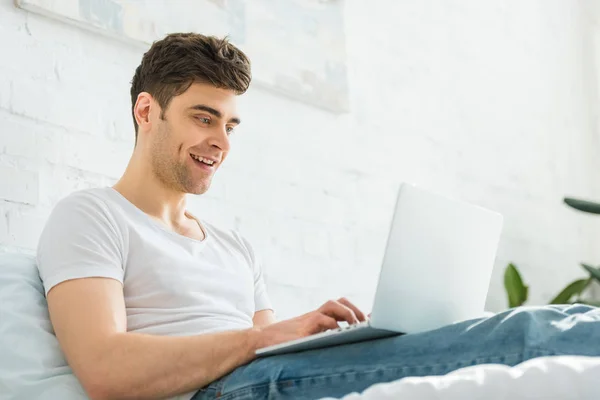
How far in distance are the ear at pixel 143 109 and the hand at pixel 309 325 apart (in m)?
0.66

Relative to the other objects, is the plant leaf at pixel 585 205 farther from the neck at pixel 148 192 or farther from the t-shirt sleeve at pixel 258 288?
the neck at pixel 148 192

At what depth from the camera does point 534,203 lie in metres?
3.35

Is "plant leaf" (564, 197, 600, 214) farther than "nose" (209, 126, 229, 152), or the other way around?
"plant leaf" (564, 197, 600, 214)

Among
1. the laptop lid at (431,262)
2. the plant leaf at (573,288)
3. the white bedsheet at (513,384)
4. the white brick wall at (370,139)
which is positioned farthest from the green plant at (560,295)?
the white bedsheet at (513,384)

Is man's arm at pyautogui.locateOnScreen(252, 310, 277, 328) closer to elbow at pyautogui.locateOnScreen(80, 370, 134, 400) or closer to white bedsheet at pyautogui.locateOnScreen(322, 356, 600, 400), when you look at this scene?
elbow at pyautogui.locateOnScreen(80, 370, 134, 400)

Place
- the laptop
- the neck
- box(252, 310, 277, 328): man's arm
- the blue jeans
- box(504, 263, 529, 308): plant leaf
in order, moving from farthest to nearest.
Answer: box(504, 263, 529, 308): plant leaf < box(252, 310, 277, 328): man's arm < the neck < the laptop < the blue jeans

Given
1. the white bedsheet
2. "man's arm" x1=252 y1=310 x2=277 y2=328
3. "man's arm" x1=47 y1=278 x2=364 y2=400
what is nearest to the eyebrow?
"man's arm" x1=252 y1=310 x2=277 y2=328

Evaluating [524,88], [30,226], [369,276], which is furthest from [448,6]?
[30,226]

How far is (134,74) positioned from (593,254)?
7.64 feet

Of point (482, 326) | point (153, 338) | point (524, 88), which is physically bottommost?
point (153, 338)

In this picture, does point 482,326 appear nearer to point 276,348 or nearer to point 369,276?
point 276,348

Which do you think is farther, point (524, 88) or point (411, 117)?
point (524, 88)

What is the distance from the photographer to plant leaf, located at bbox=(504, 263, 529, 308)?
2859 mm

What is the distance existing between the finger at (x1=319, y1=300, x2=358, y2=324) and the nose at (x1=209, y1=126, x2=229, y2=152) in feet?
1.95
